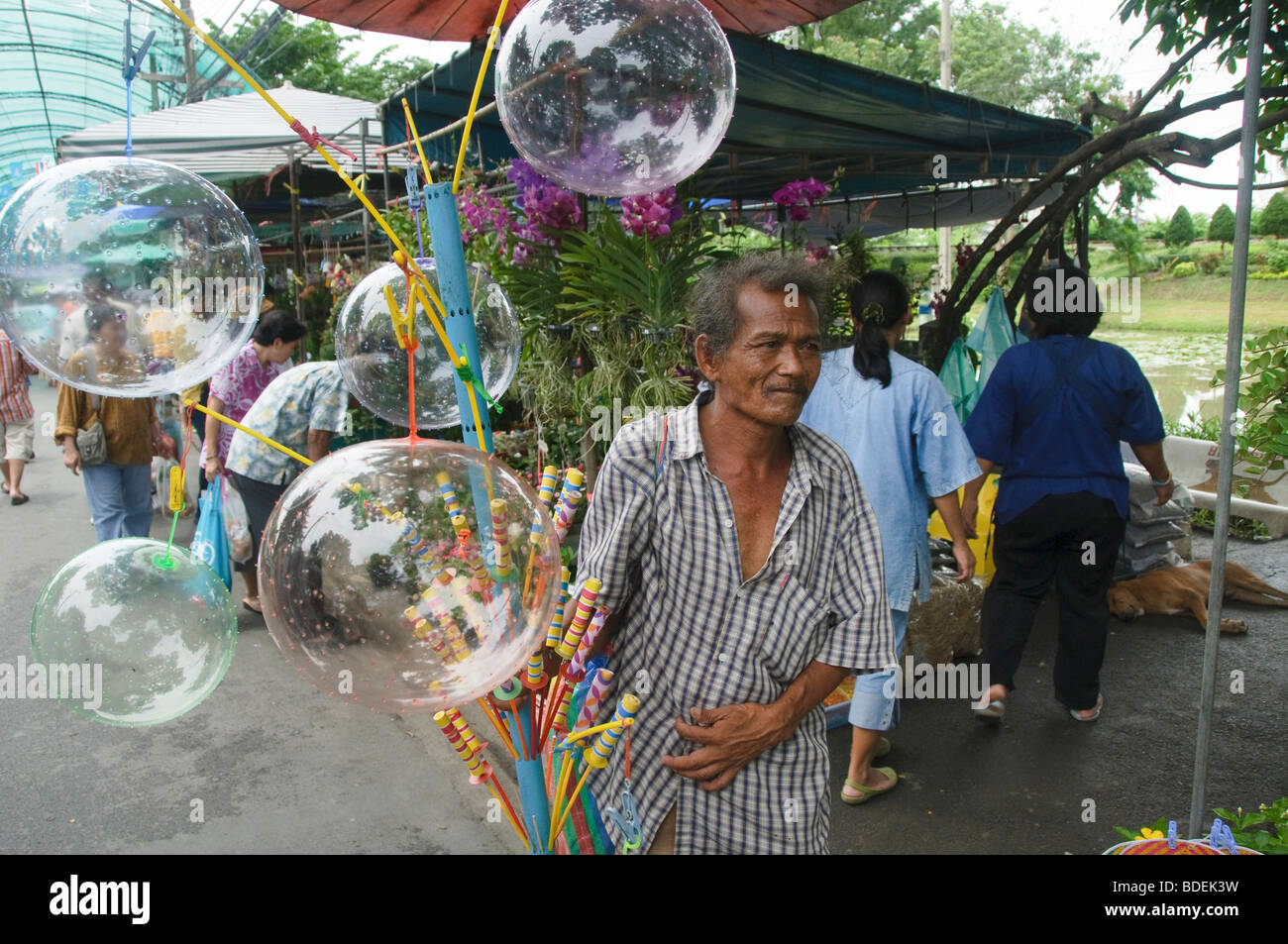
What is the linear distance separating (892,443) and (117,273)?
2651mm

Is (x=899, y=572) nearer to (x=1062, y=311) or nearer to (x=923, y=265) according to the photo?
(x=1062, y=311)

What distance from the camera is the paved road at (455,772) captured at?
12.1 ft

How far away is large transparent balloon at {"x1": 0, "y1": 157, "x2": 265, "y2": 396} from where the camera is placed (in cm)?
165

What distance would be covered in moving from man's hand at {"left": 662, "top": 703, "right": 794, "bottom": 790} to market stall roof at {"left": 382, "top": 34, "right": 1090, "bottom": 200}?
3.33 meters

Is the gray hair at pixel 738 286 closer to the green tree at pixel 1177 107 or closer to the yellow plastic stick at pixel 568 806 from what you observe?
the yellow plastic stick at pixel 568 806

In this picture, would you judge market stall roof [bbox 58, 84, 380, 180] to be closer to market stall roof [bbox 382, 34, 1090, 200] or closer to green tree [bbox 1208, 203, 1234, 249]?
market stall roof [bbox 382, 34, 1090, 200]

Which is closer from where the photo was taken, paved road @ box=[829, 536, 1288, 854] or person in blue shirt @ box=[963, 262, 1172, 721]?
paved road @ box=[829, 536, 1288, 854]

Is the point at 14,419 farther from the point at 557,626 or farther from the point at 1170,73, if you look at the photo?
the point at 1170,73

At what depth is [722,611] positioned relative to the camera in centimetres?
190

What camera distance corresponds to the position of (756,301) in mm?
1930

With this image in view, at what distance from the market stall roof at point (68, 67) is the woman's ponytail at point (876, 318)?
39.7 feet

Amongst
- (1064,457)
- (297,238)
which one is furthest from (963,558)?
(297,238)

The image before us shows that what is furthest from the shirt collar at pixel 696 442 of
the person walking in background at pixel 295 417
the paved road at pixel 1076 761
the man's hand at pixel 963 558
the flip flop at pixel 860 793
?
the person walking in background at pixel 295 417

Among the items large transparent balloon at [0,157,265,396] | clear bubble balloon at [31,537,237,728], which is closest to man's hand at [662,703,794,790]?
clear bubble balloon at [31,537,237,728]
